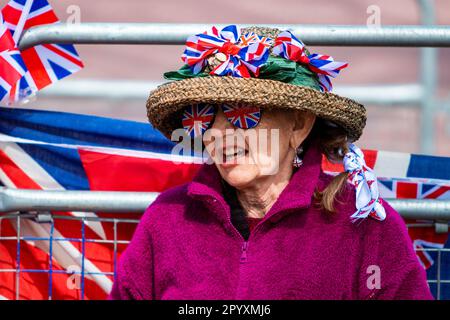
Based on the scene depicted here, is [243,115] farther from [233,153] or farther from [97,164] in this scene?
[97,164]

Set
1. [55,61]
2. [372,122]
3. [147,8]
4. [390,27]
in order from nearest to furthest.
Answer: [390,27], [55,61], [372,122], [147,8]

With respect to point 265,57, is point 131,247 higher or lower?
lower

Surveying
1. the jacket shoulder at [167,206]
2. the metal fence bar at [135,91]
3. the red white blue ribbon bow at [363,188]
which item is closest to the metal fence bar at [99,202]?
the jacket shoulder at [167,206]

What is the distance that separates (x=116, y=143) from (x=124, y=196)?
0.28 m

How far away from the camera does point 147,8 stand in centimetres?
385

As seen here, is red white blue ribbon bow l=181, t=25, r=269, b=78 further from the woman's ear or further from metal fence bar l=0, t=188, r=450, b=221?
metal fence bar l=0, t=188, r=450, b=221

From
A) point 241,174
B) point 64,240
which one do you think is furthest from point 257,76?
point 64,240

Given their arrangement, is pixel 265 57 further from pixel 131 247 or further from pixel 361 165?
pixel 131 247

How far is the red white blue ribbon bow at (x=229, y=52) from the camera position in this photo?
6.40ft

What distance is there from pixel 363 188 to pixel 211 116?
495mm

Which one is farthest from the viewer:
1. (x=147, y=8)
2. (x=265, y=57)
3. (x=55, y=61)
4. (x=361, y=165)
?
(x=147, y=8)

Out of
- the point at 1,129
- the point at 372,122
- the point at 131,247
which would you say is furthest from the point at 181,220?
the point at 372,122

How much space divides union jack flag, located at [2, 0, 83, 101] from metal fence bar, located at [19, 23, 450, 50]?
0.08 metres

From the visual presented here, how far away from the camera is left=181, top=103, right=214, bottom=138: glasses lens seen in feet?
6.77
